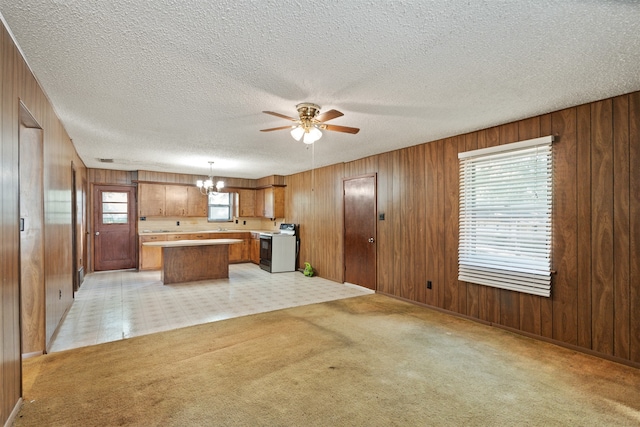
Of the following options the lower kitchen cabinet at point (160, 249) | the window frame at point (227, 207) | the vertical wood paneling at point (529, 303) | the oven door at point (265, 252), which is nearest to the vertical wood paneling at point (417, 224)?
the vertical wood paneling at point (529, 303)

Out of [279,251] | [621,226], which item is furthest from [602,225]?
[279,251]

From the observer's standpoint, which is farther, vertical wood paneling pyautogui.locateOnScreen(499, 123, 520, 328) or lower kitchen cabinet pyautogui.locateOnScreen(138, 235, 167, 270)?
lower kitchen cabinet pyautogui.locateOnScreen(138, 235, 167, 270)

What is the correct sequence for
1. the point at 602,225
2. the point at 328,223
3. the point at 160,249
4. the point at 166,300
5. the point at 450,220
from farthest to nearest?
the point at 160,249 → the point at 328,223 → the point at 166,300 → the point at 450,220 → the point at 602,225

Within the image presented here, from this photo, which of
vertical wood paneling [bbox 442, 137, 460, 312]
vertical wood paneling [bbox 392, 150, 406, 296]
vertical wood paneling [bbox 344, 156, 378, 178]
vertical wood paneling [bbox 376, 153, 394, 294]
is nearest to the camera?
vertical wood paneling [bbox 442, 137, 460, 312]

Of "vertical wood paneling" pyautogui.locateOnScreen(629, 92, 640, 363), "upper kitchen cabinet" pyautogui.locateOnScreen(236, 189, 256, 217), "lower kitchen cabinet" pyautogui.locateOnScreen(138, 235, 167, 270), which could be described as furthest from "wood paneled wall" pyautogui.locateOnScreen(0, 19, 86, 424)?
"upper kitchen cabinet" pyautogui.locateOnScreen(236, 189, 256, 217)

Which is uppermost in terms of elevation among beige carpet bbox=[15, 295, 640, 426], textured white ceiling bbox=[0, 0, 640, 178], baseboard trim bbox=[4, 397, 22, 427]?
textured white ceiling bbox=[0, 0, 640, 178]

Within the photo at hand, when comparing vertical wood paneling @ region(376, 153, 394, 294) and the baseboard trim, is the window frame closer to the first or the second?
vertical wood paneling @ region(376, 153, 394, 294)

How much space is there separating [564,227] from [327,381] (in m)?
2.85

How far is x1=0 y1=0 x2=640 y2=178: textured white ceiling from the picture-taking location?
1704 mm

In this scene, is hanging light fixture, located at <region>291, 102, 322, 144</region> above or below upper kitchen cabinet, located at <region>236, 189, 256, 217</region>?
above

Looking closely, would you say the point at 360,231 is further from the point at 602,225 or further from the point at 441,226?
the point at 602,225

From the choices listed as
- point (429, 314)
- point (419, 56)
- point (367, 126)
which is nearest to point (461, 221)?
point (429, 314)

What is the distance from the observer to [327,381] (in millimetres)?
2520

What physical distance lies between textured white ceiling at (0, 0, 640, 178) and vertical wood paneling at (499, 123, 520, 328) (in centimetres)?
24
